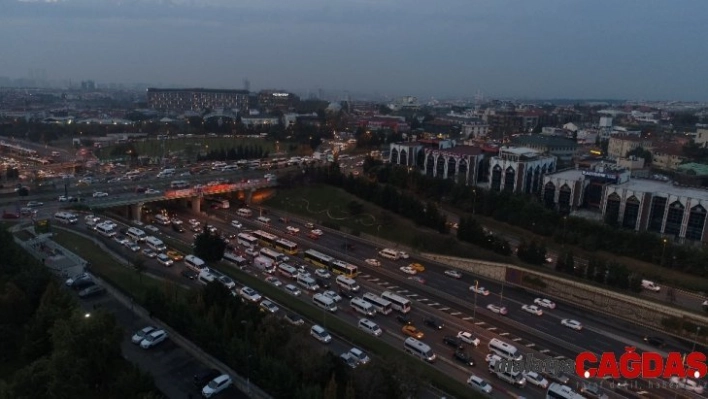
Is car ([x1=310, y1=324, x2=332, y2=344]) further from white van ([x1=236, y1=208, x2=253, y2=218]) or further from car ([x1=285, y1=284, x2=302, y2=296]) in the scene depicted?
white van ([x1=236, y1=208, x2=253, y2=218])

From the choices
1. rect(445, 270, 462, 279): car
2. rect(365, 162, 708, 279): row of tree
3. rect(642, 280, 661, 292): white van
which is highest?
rect(365, 162, 708, 279): row of tree

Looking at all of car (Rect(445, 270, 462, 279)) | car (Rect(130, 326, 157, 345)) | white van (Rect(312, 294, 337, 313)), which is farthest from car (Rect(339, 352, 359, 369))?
car (Rect(445, 270, 462, 279))

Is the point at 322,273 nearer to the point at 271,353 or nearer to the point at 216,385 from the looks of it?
the point at 271,353

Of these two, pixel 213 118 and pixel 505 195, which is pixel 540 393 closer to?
pixel 505 195

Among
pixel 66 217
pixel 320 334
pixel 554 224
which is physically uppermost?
pixel 554 224

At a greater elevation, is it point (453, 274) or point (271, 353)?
point (271, 353)

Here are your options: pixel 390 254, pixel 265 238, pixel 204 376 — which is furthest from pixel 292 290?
pixel 204 376
